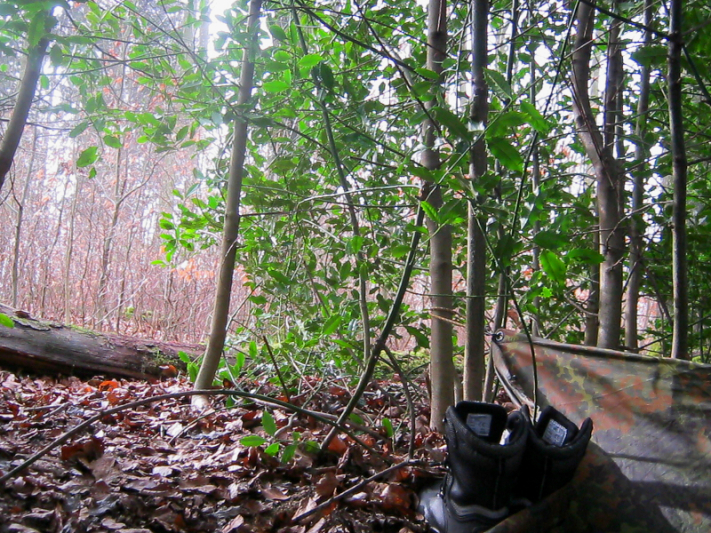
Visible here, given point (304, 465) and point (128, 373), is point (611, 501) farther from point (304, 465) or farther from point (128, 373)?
point (128, 373)

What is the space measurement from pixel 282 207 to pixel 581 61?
1528mm

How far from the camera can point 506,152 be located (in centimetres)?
125

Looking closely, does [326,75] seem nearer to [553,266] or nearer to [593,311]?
[553,266]

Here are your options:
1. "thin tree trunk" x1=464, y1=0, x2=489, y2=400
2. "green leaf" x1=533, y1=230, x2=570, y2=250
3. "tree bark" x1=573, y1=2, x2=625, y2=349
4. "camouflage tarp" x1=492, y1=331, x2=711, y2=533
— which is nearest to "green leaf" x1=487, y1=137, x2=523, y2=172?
"green leaf" x1=533, y1=230, x2=570, y2=250

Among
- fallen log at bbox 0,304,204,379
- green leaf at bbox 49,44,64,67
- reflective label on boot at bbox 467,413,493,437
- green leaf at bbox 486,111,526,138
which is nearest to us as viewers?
green leaf at bbox 486,111,526,138

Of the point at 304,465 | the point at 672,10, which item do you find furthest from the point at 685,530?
the point at 672,10

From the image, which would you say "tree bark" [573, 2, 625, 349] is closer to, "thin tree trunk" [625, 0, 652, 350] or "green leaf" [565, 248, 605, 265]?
"thin tree trunk" [625, 0, 652, 350]

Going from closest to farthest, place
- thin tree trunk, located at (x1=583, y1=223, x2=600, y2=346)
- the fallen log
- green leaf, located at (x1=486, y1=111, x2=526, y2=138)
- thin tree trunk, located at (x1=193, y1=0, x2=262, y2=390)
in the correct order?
green leaf, located at (x1=486, y1=111, x2=526, y2=138), thin tree trunk, located at (x1=193, y1=0, x2=262, y2=390), thin tree trunk, located at (x1=583, y1=223, x2=600, y2=346), the fallen log

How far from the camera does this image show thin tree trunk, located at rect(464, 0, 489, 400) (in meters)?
1.66

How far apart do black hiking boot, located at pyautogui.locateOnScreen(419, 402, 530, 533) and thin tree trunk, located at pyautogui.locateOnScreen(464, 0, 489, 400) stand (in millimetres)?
259

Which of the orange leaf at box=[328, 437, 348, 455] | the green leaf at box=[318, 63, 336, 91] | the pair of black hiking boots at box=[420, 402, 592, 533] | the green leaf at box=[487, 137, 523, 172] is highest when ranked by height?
the green leaf at box=[318, 63, 336, 91]

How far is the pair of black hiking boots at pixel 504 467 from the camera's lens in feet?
4.62

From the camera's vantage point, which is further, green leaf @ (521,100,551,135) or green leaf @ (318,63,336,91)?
green leaf @ (318,63,336,91)

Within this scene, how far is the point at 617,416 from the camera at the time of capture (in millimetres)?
1615
